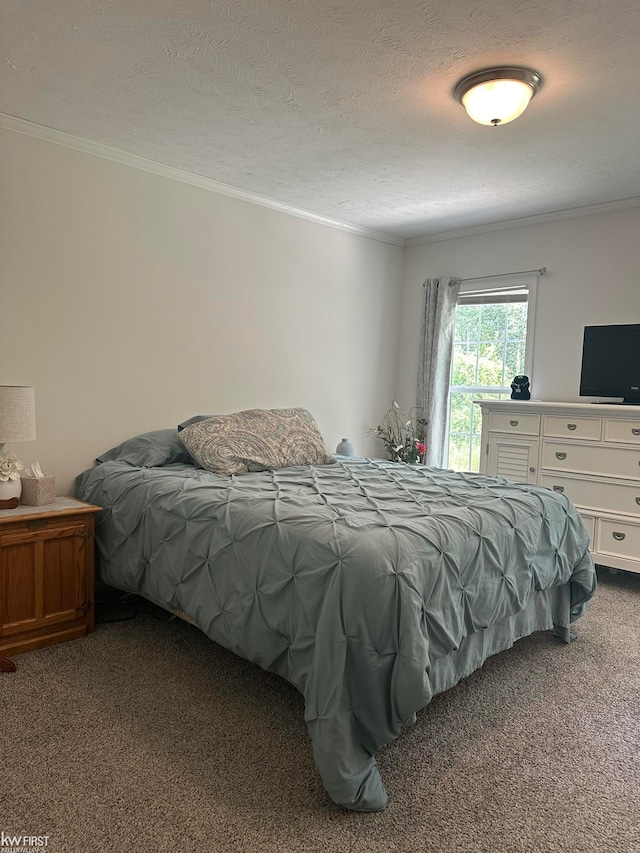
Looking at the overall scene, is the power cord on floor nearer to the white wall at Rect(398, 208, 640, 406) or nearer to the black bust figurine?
the black bust figurine

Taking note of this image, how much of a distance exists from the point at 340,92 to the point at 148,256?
5.08 ft

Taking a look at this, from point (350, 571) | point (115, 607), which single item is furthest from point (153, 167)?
point (350, 571)

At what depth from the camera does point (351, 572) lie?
72.0 inches

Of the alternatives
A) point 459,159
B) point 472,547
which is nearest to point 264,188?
point 459,159

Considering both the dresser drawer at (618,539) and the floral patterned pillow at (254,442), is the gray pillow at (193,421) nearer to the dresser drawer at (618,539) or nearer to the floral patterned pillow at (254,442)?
the floral patterned pillow at (254,442)

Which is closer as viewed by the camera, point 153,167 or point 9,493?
point 9,493

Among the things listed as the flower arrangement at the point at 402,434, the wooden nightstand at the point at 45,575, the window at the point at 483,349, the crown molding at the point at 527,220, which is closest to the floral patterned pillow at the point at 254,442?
the wooden nightstand at the point at 45,575

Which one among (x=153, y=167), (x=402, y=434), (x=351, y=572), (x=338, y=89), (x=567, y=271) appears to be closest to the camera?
(x=351, y=572)

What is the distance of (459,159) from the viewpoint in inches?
135

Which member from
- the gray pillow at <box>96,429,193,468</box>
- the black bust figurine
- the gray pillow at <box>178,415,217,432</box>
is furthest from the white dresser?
the gray pillow at <box>96,429,193,468</box>

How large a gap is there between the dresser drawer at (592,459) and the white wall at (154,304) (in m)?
1.65

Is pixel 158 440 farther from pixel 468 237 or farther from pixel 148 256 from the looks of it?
pixel 468 237

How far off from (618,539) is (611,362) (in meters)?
1.18

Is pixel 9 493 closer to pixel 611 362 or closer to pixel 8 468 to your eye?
pixel 8 468
